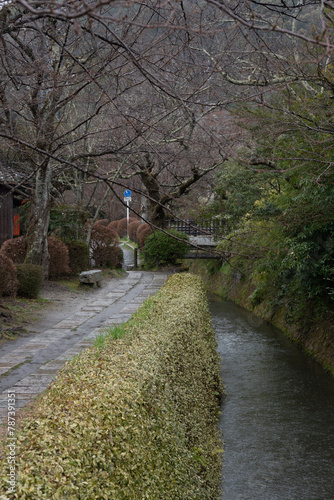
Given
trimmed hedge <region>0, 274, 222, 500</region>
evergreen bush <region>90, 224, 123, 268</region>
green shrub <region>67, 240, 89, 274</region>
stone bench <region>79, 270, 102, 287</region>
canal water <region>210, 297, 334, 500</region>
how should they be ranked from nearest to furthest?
trimmed hedge <region>0, 274, 222, 500</region>
canal water <region>210, 297, 334, 500</region>
stone bench <region>79, 270, 102, 287</region>
green shrub <region>67, 240, 89, 274</region>
evergreen bush <region>90, 224, 123, 268</region>

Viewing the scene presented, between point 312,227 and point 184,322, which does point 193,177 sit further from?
point 184,322

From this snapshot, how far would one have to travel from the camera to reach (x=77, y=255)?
51.3 feet

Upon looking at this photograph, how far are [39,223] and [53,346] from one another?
5.91m

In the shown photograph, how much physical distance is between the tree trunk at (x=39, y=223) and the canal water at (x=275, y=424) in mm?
5256

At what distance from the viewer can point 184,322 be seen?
6.04 metres

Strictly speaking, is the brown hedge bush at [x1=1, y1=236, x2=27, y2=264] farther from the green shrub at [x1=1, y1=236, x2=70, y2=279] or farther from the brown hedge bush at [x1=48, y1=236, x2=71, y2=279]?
the brown hedge bush at [x1=48, y1=236, x2=71, y2=279]

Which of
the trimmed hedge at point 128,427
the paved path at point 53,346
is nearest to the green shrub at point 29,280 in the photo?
the paved path at point 53,346

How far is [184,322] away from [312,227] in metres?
3.83

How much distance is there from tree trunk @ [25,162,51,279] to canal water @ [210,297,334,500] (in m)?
5.26

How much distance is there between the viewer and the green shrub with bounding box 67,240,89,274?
15539 millimetres

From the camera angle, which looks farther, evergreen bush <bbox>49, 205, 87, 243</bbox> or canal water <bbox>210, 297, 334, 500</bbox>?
evergreen bush <bbox>49, 205, 87, 243</bbox>

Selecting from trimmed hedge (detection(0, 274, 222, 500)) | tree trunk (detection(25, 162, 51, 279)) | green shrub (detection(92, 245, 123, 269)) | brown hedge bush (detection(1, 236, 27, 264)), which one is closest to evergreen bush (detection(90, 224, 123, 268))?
green shrub (detection(92, 245, 123, 269))

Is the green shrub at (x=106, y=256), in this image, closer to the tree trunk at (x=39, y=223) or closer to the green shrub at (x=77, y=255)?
the green shrub at (x=77, y=255)

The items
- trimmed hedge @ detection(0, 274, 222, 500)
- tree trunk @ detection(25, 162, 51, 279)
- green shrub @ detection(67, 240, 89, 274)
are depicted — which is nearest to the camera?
trimmed hedge @ detection(0, 274, 222, 500)
